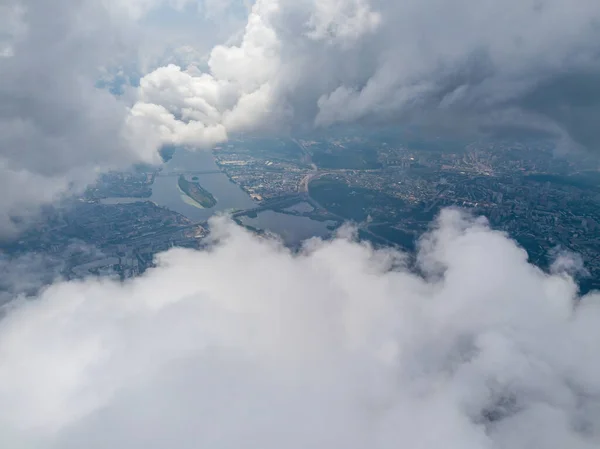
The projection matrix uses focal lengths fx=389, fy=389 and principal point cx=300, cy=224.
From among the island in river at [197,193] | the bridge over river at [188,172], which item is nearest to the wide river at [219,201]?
the island in river at [197,193]

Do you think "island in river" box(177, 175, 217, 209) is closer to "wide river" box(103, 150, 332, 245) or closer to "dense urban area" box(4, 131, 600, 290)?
"dense urban area" box(4, 131, 600, 290)

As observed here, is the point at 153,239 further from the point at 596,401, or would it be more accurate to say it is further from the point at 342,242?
the point at 596,401

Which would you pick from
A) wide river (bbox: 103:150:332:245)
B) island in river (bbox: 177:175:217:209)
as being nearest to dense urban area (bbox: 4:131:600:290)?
island in river (bbox: 177:175:217:209)

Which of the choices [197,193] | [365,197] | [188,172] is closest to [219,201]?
[197,193]

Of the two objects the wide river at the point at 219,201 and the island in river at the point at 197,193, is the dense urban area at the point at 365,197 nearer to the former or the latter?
the island in river at the point at 197,193

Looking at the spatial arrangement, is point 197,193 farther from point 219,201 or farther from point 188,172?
point 188,172

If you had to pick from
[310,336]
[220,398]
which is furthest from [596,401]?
[220,398]
